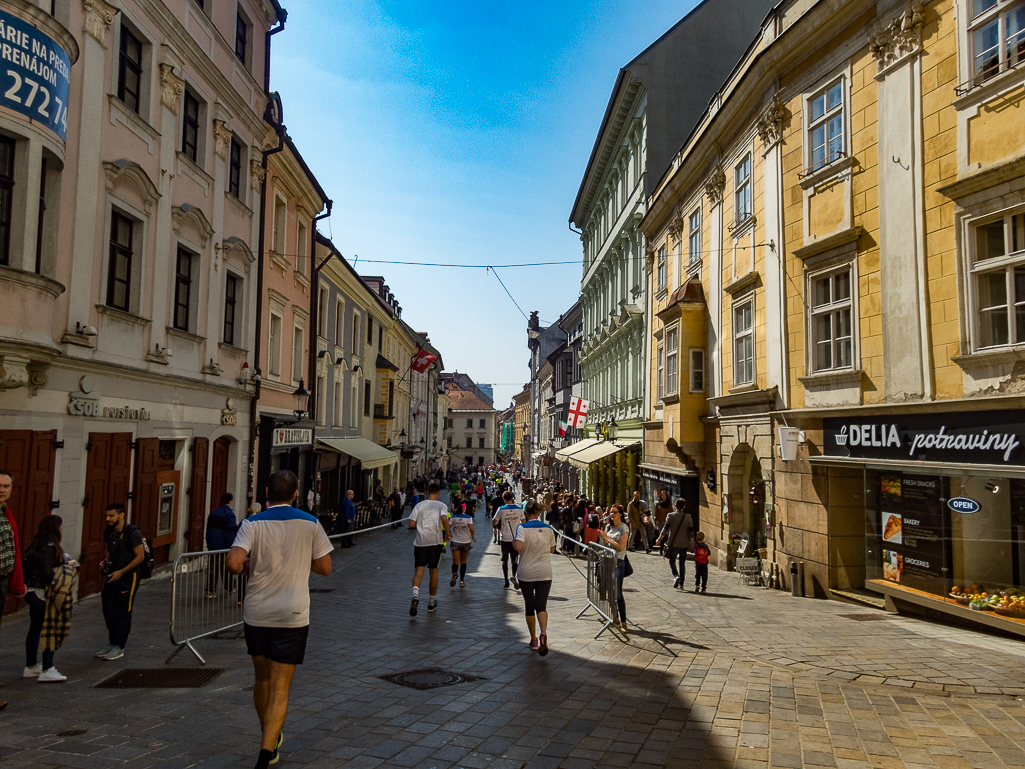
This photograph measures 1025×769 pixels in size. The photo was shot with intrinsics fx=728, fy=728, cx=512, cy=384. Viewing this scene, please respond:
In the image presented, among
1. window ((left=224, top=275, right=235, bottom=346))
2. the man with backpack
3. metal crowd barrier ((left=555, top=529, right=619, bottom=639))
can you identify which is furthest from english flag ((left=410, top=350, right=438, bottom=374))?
the man with backpack

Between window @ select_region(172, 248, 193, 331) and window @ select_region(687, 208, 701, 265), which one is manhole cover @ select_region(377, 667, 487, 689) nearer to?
window @ select_region(172, 248, 193, 331)

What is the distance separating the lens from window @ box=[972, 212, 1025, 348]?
927 centimetres

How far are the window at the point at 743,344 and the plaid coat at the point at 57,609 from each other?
530 inches

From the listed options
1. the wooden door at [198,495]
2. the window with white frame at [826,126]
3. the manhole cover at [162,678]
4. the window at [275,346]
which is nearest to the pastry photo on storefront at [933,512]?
the window with white frame at [826,126]

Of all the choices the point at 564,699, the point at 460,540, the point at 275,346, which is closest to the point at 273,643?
the point at 564,699

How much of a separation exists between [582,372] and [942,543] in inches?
1366

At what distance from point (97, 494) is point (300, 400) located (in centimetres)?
1067

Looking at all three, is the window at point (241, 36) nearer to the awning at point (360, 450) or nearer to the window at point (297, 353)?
the window at point (297, 353)

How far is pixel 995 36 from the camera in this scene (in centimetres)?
974

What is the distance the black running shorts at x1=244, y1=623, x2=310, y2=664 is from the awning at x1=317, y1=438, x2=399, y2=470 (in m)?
21.0

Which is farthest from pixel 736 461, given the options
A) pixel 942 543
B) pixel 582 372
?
pixel 582 372

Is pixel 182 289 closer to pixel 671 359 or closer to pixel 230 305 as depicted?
pixel 230 305

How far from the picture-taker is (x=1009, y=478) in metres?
9.31

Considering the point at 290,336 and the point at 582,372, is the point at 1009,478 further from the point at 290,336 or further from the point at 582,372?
the point at 582,372
